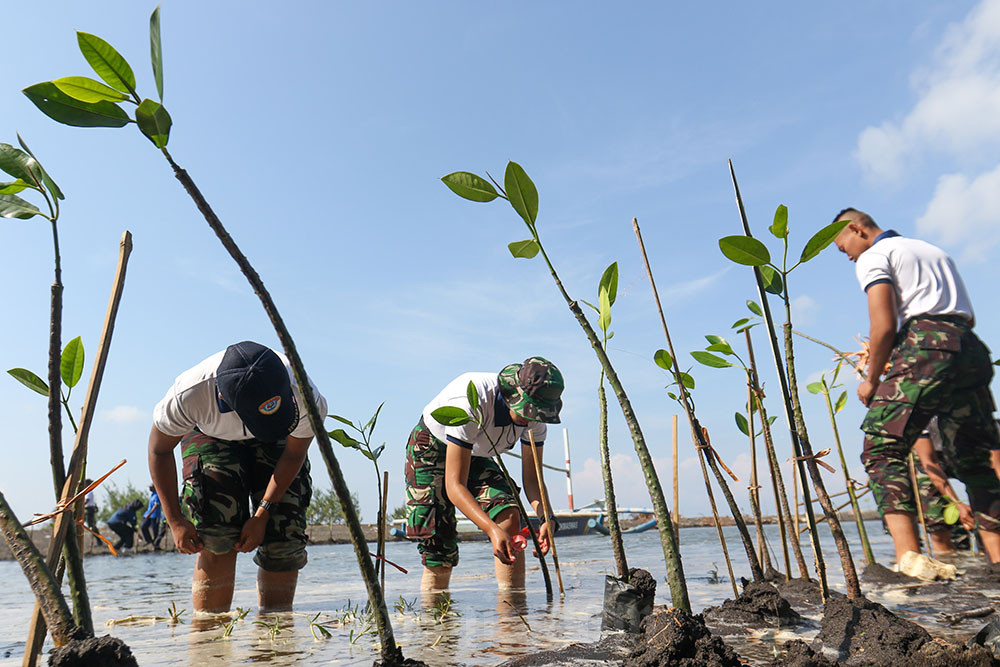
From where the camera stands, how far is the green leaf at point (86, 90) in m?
1.08

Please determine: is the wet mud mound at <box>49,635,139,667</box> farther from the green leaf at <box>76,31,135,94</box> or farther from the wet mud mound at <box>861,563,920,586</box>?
the wet mud mound at <box>861,563,920,586</box>

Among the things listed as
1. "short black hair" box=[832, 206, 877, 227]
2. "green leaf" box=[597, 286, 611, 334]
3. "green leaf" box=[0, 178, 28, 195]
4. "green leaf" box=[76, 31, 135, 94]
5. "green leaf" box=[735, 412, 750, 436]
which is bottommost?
"green leaf" box=[735, 412, 750, 436]

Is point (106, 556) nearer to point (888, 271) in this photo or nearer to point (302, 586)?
point (302, 586)

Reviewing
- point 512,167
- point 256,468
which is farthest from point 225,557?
point 512,167

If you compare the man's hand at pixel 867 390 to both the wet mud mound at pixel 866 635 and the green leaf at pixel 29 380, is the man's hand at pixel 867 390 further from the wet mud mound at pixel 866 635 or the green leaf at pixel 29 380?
the green leaf at pixel 29 380

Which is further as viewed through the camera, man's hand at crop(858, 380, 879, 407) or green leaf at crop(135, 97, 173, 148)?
man's hand at crop(858, 380, 879, 407)

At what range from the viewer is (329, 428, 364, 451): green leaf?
8.05 ft

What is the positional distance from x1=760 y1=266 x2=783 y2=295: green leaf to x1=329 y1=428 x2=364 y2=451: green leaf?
164 centimetres

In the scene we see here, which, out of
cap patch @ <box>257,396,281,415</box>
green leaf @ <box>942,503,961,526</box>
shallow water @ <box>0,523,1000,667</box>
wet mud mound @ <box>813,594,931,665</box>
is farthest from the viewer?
green leaf @ <box>942,503,961,526</box>

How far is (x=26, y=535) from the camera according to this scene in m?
1.15

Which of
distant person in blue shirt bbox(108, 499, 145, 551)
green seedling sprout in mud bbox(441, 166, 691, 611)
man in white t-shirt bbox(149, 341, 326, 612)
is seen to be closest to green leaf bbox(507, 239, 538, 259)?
green seedling sprout in mud bbox(441, 166, 691, 611)

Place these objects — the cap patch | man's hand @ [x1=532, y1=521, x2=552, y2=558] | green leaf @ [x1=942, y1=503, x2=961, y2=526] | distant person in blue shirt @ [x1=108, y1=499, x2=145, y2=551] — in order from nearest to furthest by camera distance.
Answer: the cap patch, man's hand @ [x1=532, y1=521, x2=552, y2=558], green leaf @ [x1=942, y1=503, x2=961, y2=526], distant person in blue shirt @ [x1=108, y1=499, x2=145, y2=551]

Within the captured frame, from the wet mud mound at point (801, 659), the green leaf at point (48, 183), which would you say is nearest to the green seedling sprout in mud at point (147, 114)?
the green leaf at point (48, 183)

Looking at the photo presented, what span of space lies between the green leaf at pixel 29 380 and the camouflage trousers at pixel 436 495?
240 cm
